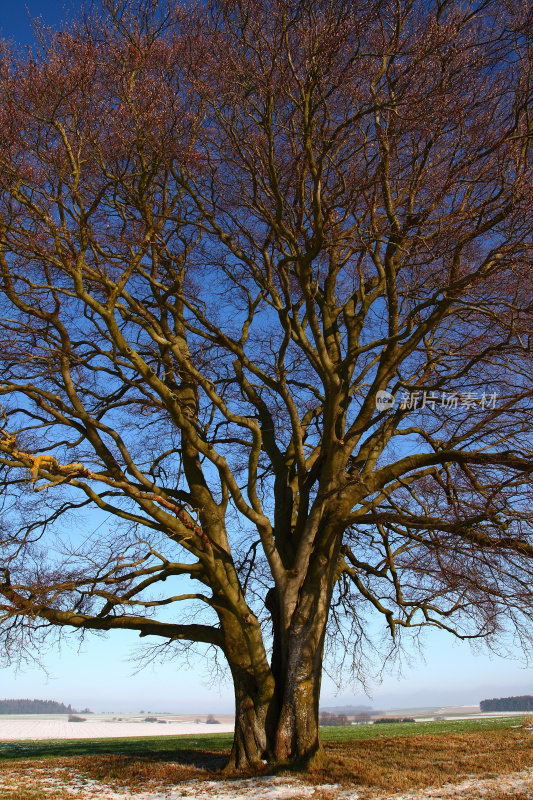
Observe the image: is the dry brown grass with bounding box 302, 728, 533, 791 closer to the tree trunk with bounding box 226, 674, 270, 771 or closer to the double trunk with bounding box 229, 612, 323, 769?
the double trunk with bounding box 229, 612, 323, 769

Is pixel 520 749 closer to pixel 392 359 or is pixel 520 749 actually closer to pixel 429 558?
pixel 429 558

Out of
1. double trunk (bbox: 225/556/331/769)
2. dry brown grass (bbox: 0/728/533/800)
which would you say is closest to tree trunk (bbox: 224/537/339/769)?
double trunk (bbox: 225/556/331/769)

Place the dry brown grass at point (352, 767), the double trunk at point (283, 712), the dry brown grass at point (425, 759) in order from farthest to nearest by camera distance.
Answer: the double trunk at point (283, 712) < the dry brown grass at point (425, 759) < the dry brown grass at point (352, 767)

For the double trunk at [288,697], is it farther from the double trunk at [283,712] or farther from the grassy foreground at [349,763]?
the grassy foreground at [349,763]

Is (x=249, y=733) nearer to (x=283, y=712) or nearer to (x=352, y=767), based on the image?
(x=283, y=712)

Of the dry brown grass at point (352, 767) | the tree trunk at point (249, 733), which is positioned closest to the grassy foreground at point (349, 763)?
the dry brown grass at point (352, 767)

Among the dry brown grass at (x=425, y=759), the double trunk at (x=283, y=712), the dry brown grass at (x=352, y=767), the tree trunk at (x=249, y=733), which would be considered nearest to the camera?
the dry brown grass at (x=352, y=767)

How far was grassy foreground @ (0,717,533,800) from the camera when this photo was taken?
7.22 metres

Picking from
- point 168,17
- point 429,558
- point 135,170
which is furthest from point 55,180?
point 429,558

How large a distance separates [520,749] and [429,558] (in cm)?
302

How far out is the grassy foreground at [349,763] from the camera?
23.7ft

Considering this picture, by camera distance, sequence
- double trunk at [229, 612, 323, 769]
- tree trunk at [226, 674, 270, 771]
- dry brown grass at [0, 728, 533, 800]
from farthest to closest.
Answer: tree trunk at [226, 674, 270, 771]
double trunk at [229, 612, 323, 769]
dry brown grass at [0, 728, 533, 800]

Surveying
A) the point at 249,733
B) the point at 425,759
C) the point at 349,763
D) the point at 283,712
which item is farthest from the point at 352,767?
the point at 249,733

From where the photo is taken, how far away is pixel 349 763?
318 inches
